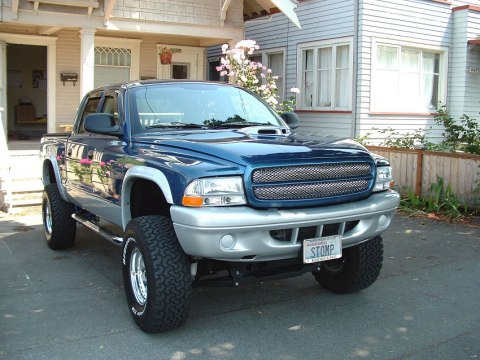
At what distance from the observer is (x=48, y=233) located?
678 centimetres

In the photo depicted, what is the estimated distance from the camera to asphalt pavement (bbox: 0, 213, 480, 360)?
12.5ft

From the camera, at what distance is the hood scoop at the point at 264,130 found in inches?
186

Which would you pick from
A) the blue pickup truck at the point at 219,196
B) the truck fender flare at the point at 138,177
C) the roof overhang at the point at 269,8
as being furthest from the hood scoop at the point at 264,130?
the roof overhang at the point at 269,8

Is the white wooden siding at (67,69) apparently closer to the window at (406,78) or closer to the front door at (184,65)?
the front door at (184,65)

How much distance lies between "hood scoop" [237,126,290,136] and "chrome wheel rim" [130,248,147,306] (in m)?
1.35

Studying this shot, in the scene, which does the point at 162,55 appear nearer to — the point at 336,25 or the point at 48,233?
the point at 336,25

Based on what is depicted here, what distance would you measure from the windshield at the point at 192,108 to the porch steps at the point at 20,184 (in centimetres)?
501

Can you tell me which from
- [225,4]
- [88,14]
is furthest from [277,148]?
[225,4]

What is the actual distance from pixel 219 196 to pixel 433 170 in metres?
6.40

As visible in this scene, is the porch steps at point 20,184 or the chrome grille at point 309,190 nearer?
the chrome grille at point 309,190

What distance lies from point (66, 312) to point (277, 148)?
222 cm

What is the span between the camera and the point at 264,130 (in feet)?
15.9

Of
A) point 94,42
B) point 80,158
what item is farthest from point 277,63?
point 80,158

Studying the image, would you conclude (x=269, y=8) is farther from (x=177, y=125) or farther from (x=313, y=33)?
(x=177, y=125)
